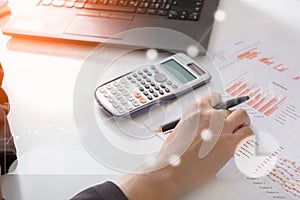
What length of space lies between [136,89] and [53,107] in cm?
13

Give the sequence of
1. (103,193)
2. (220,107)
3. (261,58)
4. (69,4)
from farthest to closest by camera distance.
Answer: (69,4)
(261,58)
(220,107)
(103,193)

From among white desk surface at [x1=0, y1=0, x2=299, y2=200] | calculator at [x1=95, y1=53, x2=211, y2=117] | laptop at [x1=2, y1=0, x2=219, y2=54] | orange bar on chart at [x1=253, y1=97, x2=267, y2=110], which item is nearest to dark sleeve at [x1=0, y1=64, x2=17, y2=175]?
white desk surface at [x1=0, y1=0, x2=299, y2=200]

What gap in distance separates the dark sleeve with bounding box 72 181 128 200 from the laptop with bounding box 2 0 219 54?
287mm

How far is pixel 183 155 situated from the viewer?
1.84 feet

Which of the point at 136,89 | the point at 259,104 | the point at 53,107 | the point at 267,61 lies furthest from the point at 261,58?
the point at 53,107

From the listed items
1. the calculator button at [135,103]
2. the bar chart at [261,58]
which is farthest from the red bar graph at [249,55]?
the calculator button at [135,103]

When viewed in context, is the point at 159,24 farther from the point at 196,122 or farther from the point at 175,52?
the point at 196,122

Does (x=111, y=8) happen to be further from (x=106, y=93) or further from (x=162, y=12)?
(x=106, y=93)

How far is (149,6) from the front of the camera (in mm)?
821

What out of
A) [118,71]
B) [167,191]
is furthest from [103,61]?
[167,191]

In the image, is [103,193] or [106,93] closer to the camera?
[103,193]

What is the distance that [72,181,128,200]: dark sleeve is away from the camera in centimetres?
51

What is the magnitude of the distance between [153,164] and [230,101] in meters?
0.15

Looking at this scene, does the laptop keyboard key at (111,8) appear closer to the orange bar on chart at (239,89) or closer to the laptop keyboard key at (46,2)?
the laptop keyboard key at (46,2)
